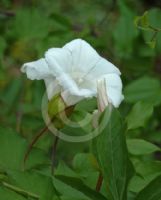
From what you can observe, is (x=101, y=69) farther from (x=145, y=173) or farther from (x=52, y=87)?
(x=145, y=173)

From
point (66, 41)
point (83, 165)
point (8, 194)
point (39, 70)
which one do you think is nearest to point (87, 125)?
point (83, 165)

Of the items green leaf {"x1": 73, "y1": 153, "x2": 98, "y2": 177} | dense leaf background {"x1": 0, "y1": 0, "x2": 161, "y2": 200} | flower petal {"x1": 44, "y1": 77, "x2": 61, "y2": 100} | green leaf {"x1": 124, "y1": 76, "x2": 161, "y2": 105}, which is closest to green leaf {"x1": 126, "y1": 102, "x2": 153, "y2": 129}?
dense leaf background {"x1": 0, "y1": 0, "x2": 161, "y2": 200}

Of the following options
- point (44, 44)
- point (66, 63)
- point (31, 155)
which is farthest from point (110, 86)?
point (44, 44)

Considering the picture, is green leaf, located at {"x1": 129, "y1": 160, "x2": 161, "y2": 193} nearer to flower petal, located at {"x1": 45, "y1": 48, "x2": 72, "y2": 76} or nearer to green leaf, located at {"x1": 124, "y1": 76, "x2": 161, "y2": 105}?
flower petal, located at {"x1": 45, "y1": 48, "x2": 72, "y2": 76}

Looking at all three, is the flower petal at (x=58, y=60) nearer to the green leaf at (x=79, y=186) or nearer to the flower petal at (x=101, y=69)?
the flower petal at (x=101, y=69)

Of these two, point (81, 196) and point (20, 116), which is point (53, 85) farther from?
point (20, 116)

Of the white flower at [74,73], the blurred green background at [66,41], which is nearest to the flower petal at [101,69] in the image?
the white flower at [74,73]

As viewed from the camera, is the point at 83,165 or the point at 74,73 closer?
the point at 74,73
